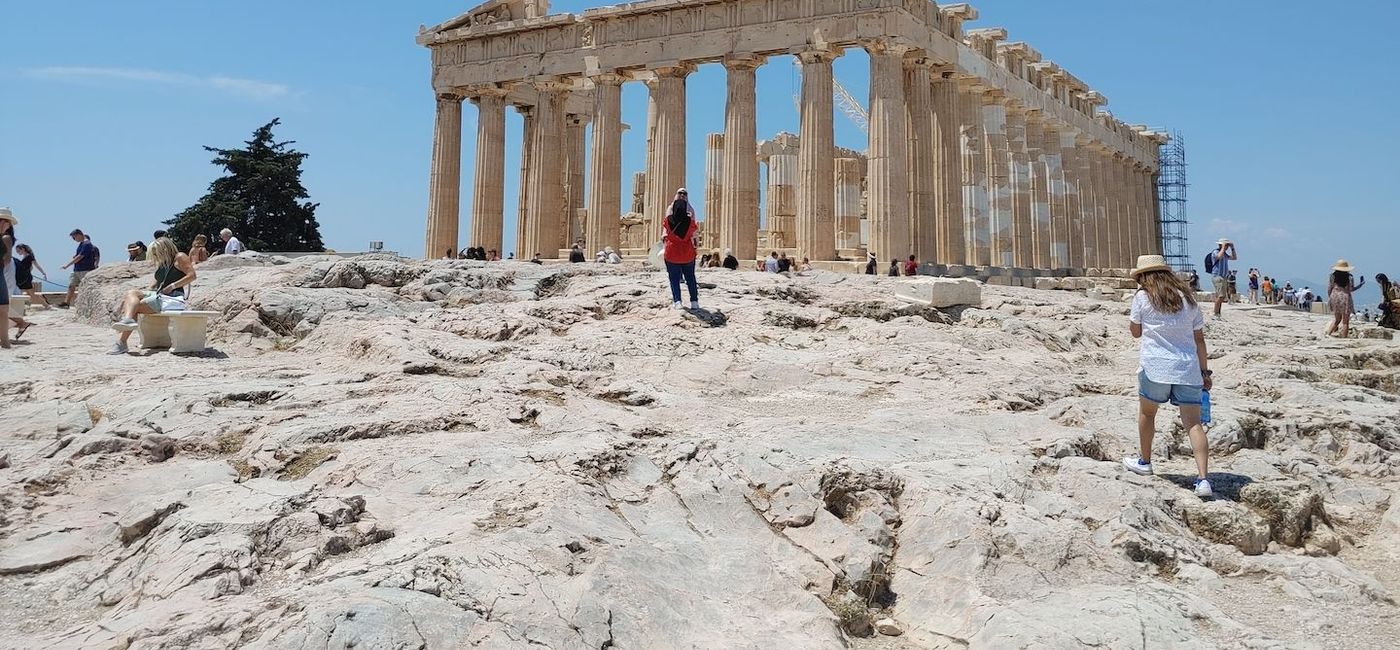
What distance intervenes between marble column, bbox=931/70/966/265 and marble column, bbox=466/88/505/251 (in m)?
14.8

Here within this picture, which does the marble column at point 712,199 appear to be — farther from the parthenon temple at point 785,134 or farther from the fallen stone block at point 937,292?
the fallen stone block at point 937,292

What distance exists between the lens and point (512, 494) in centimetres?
571

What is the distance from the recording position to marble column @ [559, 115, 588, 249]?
125 feet

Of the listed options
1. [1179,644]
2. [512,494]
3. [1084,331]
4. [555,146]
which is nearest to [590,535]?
[512,494]

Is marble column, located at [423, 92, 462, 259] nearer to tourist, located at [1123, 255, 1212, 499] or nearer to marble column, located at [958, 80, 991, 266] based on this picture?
marble column, located at [958, 80, 991, 266]

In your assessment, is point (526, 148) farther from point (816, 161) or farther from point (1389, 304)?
point (1389, 304)

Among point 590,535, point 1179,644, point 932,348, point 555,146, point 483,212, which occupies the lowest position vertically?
point 1179,644

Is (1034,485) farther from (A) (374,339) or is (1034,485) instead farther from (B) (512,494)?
(A) (374,339)

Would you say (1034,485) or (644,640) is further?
(1034,485)

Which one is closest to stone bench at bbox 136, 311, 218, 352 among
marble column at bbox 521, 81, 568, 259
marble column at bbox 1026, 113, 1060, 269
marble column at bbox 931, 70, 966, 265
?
marble column at bbox 521, 81, 568, 259

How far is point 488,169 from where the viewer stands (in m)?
33.9

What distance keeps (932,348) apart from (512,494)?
7297mm

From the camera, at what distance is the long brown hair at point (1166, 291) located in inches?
262

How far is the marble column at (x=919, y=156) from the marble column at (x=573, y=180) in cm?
1340
